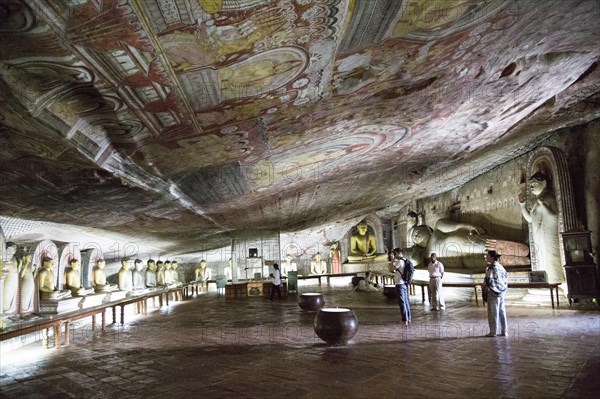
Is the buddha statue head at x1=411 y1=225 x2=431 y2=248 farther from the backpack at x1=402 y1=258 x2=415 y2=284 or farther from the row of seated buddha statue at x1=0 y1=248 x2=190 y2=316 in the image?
the row of seated buddha statue at x1=0 y1=248 x2=190 y2=316

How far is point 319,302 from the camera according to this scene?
8.60 metres

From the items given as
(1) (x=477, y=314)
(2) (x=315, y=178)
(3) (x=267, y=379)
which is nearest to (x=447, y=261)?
(1) (x=477, y=314)

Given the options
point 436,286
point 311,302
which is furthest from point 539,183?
point 311,302

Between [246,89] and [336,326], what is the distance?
10.7 ft

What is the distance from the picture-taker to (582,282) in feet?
26.2

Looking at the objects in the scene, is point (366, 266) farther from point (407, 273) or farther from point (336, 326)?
point (336, 326)

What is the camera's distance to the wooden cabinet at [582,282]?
790 cm

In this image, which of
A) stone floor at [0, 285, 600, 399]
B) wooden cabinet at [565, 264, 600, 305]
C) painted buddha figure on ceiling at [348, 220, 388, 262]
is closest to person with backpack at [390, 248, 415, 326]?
stone floor at [0, 285, 600, 399]

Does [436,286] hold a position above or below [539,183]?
below

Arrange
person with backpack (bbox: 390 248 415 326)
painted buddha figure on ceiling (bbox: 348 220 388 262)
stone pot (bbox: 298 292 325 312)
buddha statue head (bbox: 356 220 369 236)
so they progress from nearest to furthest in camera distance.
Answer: person with backpack (bbox: 390 248 415 326), stone pot (bbox: 298 292 325 312), painted buddha figure on ceiling (bbox: 348 220 388 262), buddha statue head (bbox: 356 220 369 236)

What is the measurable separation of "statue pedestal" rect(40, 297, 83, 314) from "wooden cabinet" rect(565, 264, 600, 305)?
9841mm

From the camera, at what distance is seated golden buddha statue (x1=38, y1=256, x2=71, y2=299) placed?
6660mm

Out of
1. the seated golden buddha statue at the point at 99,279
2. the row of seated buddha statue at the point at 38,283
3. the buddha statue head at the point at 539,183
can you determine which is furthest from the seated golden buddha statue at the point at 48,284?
the buddha statue head at the point at 539,183

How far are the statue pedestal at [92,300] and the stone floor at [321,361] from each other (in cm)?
79
